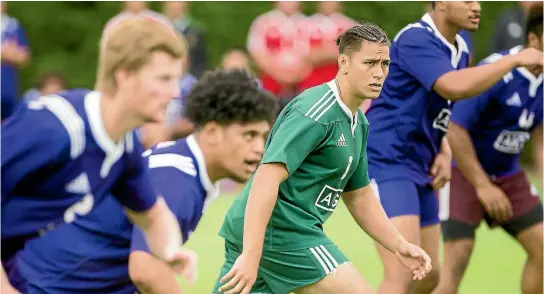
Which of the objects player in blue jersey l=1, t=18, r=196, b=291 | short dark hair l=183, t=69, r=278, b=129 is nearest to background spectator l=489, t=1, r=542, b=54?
short dark hair l=183, t=69, r=278, b=129

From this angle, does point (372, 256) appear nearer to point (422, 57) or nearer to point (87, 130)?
A: point (422, 57)

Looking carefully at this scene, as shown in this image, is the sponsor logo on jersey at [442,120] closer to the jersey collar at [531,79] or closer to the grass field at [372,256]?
the jersey collar at [531,79]

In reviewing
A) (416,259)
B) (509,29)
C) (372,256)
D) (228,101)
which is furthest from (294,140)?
(509,29)

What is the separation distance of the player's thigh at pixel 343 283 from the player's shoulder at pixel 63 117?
1.21m

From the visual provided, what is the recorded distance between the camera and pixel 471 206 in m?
7.00

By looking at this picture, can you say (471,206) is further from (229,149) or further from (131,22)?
(131,22)

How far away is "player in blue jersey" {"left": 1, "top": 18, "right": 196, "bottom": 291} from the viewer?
4047 mm

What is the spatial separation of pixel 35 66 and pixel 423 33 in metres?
11.9

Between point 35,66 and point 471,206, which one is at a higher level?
point 471,206

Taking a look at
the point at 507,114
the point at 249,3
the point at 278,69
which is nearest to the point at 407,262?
the point at 507,114

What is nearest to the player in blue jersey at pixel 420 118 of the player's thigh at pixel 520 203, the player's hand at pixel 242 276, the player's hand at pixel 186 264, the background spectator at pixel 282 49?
the player's thigh at pixel 520 203

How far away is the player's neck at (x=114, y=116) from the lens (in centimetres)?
417

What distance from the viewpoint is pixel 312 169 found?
15.6 feet

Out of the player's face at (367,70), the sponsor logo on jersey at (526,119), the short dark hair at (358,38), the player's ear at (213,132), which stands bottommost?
the sponsor logo on jersey at (526,119)
